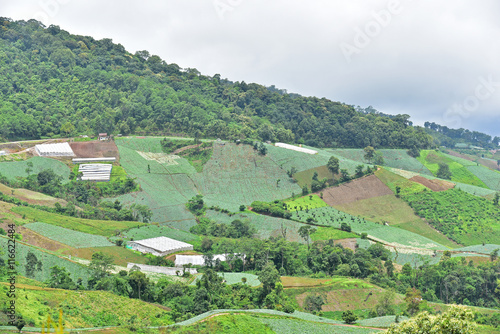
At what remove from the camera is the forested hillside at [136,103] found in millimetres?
112875

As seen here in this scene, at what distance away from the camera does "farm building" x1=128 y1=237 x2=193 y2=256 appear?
66.8 m

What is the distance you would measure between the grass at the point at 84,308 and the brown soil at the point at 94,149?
190 ft

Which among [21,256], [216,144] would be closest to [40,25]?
[216,144]

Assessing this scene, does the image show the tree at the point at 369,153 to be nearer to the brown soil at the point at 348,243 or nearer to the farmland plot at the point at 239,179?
the farmland plot at the point at 239,179

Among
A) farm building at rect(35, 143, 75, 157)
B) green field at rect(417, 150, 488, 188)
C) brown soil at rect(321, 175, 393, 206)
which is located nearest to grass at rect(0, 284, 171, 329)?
brown soil at rect(321, 175, 393, 206)

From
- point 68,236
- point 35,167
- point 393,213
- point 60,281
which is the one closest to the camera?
point 60,281

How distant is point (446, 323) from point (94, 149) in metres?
86.6

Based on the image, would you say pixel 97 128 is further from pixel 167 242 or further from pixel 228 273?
pixel 228 273

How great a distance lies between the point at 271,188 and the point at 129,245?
3726 cm

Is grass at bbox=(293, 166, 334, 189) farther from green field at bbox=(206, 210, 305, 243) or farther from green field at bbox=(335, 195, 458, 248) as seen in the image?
green field at bbox=(206, 210, 305, 243)

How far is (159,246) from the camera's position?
2682 inches

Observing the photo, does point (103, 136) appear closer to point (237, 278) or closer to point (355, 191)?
point (355, 191)

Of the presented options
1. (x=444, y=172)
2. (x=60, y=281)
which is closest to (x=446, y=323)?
(x=60, y=281)

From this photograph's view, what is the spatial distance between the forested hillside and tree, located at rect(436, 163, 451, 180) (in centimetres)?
1487
